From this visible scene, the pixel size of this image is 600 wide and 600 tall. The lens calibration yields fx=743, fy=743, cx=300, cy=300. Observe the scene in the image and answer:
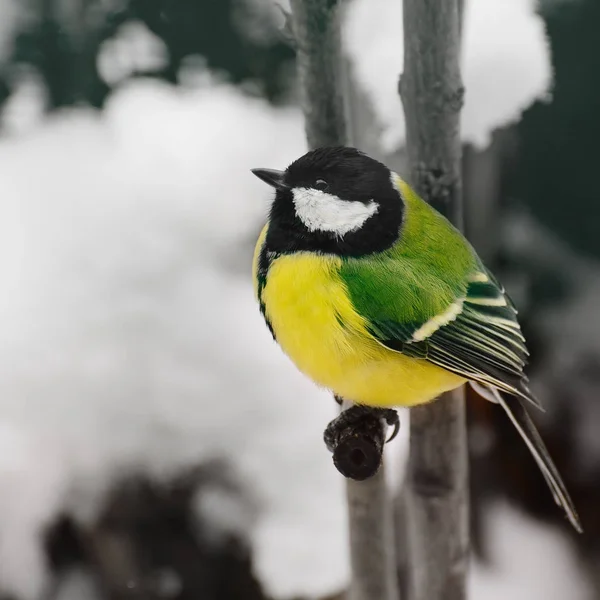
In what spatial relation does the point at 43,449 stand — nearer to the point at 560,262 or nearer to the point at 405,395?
the point at 405,395

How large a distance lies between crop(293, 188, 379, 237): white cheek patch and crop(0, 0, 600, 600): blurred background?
1.23 ft

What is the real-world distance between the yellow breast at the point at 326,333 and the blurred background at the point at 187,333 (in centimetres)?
39

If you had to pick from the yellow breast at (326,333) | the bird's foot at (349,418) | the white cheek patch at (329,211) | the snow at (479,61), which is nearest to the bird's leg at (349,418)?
the bird's foot at (349,418)

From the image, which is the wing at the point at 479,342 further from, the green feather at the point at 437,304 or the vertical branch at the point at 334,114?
the vertical branch at the point at 334,114

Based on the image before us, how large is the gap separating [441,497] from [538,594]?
1.08 feet

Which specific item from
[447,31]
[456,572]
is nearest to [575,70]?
[447,31]

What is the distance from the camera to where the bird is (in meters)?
0.64

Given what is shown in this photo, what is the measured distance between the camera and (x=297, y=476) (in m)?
1.08

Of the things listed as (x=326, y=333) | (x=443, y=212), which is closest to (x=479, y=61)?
(x=443, y=212)

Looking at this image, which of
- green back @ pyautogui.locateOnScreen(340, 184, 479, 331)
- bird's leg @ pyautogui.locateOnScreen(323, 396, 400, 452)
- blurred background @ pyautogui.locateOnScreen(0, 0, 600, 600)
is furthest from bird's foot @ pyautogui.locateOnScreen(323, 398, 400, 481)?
blurred background @ pyautogui.locateOnScreen(0, 0, 600, 600)

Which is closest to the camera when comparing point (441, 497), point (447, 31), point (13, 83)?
point (447, 31)

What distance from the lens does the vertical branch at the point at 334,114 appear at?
693mm

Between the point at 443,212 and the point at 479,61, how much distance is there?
26 cm

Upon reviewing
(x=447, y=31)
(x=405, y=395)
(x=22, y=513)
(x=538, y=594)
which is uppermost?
(x=447, y=31)
